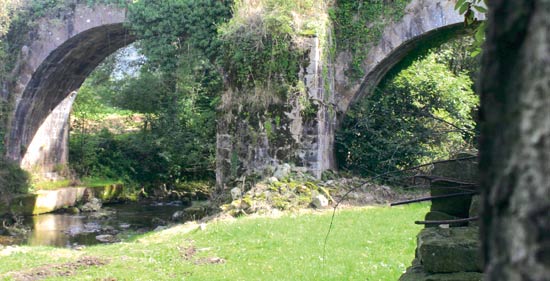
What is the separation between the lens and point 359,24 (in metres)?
14.6

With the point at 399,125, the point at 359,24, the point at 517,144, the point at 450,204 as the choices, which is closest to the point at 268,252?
the point at 450,204

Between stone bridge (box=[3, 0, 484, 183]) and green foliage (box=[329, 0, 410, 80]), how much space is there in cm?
15

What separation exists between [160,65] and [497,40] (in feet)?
48.1

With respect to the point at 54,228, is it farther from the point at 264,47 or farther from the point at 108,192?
the point at 264,47

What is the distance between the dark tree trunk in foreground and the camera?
2.67 feet

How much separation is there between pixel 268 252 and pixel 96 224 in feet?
29.4

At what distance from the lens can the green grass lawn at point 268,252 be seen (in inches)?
263

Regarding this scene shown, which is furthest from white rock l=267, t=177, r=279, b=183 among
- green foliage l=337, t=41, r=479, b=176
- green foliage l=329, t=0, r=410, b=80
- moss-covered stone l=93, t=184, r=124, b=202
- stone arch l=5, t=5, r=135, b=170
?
moss-covered stone l=93, t=184, r=124, b=202

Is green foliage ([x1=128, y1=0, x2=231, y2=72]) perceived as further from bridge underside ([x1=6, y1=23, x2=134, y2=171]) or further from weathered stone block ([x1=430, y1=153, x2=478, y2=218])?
weathered stone block ([x1=430, y1=153, x2=478, y2=218])

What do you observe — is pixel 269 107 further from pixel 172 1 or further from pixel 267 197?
pixel 172 1

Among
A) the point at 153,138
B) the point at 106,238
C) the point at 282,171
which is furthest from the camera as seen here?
the point at 153,138

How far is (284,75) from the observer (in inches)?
505

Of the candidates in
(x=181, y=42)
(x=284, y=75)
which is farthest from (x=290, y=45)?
(x=181, y=42)

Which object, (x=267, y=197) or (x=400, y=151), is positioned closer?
(x=267, y=197)
